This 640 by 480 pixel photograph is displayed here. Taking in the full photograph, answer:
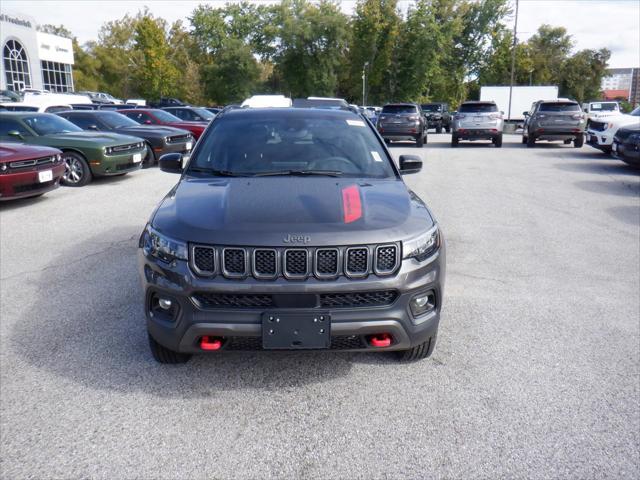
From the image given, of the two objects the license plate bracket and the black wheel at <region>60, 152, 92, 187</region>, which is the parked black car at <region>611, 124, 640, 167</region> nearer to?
the black wheel at <region>60, 152, 92, 187</region>

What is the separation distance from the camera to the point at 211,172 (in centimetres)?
420

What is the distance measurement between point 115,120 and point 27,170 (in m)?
6.15

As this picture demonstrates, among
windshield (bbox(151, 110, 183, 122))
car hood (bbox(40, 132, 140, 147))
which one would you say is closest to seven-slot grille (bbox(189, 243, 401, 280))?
car hood (bbox(40, 132, 140, 147))

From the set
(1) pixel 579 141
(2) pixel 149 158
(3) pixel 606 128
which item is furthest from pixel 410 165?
(1) pixel 579 141

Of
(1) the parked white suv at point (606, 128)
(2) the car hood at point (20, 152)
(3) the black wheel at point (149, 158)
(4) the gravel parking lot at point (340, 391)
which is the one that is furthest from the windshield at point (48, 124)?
(1) the parked white suv at point (606, 128)

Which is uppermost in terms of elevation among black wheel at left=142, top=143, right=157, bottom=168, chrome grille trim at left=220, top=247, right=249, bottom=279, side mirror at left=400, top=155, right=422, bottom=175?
side mirror at left=400, top=155, right=422, bottom=175

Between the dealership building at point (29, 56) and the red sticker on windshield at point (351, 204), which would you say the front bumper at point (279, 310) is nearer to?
the red sticker on windshield at point (351, 204)

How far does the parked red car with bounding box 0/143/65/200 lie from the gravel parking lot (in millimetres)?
3092

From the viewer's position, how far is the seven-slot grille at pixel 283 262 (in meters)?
3.00

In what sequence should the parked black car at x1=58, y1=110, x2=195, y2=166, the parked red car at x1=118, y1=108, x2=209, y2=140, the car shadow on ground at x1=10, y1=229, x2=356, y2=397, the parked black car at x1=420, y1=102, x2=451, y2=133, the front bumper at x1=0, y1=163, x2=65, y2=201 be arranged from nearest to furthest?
1. the car shadow on ground at x1=10, y1=229, x2=356, y2=397
2. the front bumper at x1=0, y1=163, x2=65, y2=201
3. the parked black car at x1=58, y1=110, x2=195, y2=166
4. the parked red car at x1=118, y1=108, x2=209, y2=140
5. the parked black car at x1=420, y1=102, x2=451, y2=133

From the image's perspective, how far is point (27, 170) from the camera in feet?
29.7

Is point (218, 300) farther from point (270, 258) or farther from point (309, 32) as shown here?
point (309, 32)

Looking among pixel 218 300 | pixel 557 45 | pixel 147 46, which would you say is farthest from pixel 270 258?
Answer: pixel 557 45

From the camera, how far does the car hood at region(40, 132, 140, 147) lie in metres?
11.4
